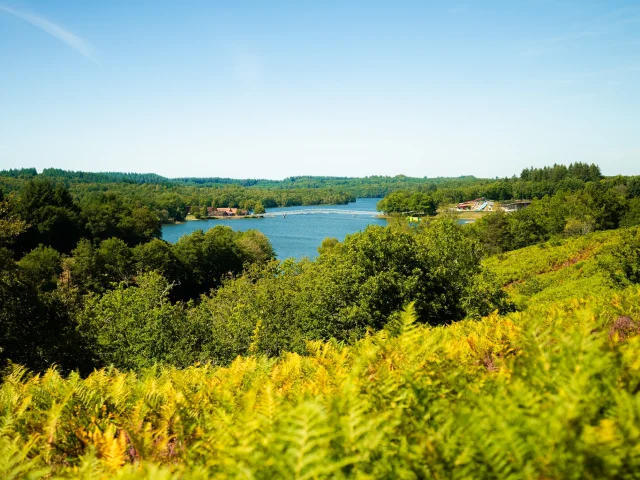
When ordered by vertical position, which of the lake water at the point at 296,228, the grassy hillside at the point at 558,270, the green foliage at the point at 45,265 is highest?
the grassy hillside at the point at 558,270

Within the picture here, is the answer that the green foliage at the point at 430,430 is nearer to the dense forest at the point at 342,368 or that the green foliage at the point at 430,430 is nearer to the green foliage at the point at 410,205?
the dense forest at the point at 342,368

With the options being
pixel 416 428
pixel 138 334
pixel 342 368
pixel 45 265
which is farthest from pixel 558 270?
pixel 45 265

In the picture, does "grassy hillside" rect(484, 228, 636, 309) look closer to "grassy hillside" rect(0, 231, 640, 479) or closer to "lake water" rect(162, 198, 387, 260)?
"grassy hillside" rect(0, 231, 640, 479)

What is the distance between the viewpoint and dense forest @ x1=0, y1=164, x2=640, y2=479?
2.24m

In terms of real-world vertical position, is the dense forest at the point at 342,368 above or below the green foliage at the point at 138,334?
above

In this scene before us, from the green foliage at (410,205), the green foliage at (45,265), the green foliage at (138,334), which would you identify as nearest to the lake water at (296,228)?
the green foliage at (410,205)

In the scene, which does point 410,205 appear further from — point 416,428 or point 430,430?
point 430,430

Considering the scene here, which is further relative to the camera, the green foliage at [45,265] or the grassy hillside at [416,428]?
the green foliage at [45,265]

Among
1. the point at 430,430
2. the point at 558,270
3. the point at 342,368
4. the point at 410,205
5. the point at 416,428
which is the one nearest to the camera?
the point at 430,430

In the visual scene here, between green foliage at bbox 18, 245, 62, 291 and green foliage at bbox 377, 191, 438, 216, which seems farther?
green foliage at bbox 377, 191, 438, 216

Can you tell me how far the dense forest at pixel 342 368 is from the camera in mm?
2238

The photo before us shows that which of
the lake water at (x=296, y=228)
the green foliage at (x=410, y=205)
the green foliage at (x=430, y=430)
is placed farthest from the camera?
the green foliage at (x=410, y=205)

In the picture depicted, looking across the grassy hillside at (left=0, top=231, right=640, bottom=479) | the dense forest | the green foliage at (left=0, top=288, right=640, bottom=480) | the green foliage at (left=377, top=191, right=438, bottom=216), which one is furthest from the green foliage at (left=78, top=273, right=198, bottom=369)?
the green foliage at (left=377, top=191, right=438, bottom=216)

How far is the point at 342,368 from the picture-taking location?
5.43 meters
